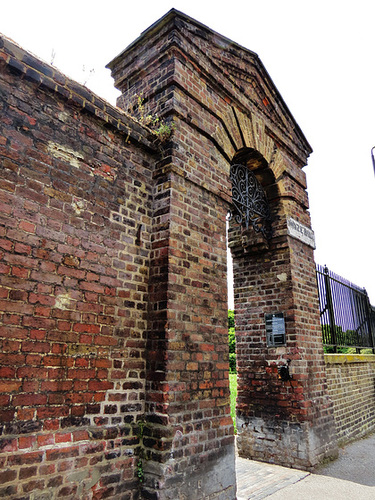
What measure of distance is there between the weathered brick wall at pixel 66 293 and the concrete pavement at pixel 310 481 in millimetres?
2112

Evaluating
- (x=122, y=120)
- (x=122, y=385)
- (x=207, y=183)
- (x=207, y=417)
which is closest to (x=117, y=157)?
(x=122, y=120)

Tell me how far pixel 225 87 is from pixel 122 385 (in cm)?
416

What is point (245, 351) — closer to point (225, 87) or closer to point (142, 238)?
point (142, 238)

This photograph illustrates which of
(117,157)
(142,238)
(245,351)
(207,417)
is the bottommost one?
(207,417)

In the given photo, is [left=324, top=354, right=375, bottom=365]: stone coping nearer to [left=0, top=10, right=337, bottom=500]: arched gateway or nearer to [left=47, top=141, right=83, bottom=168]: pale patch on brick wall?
[left=0, top=10, right=337, bottom=500]: arched gateway

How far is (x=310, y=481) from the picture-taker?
4.64m

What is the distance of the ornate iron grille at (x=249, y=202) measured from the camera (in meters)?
5.74

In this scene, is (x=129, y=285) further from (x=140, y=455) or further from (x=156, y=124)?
(x=156, y=124)

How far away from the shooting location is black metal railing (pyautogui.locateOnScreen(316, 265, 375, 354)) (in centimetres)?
740

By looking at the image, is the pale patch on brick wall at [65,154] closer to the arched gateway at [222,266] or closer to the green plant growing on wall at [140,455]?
the arched gateway at [222,266]

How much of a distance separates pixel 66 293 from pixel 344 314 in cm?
730

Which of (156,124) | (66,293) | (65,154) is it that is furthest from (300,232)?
(66,293)

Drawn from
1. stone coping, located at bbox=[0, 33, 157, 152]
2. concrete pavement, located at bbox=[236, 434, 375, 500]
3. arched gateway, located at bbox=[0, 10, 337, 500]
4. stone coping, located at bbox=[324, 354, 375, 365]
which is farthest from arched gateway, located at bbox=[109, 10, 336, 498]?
stone coping, located at bbox=[324, 354, 375, 365]

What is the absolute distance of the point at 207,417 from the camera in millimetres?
3535
